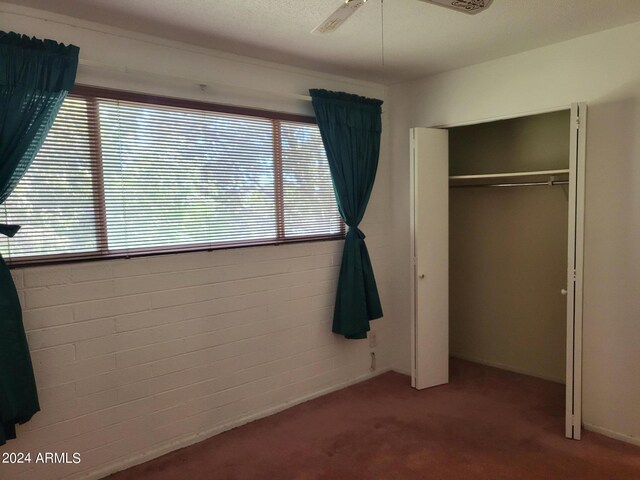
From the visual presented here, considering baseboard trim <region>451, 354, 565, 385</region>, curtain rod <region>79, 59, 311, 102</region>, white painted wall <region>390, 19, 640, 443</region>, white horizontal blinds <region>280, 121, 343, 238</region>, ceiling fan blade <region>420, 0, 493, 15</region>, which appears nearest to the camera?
ceiling fan blade <region>420, 0, 493, 15</region>

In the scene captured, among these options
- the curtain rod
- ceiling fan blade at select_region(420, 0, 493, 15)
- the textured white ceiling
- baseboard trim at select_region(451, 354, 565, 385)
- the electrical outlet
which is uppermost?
the textured white ceiling

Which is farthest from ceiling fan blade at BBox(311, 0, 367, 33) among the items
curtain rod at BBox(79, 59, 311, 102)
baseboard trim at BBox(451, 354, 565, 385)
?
baseboard trim at BBox(451, 354, 565, 385)

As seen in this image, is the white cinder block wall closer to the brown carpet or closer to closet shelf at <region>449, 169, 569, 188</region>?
the brown carpet

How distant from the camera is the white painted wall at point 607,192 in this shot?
8.96 feet

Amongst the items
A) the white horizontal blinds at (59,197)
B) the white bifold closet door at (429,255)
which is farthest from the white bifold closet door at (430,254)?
the white horizontal blinds at (59,197)

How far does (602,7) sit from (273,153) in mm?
2072

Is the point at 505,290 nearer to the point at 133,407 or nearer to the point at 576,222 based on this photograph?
the point at 576,222

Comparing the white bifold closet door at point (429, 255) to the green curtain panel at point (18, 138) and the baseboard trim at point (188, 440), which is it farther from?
the green curtain panel at point (18, 138)

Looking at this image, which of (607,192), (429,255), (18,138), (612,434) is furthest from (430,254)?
(18,138)

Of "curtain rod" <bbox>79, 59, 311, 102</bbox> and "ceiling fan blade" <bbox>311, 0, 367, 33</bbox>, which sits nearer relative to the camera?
"ceiling fan blade" <bbox>311, 0, 367, 33</bbox>

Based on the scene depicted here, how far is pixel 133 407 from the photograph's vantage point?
105 inches

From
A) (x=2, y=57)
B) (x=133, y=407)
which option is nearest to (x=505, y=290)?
(x=133, y=407)

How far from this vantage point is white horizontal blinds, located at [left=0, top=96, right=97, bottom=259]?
7.55 feet

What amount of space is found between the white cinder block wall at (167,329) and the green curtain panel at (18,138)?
0.12 metres
